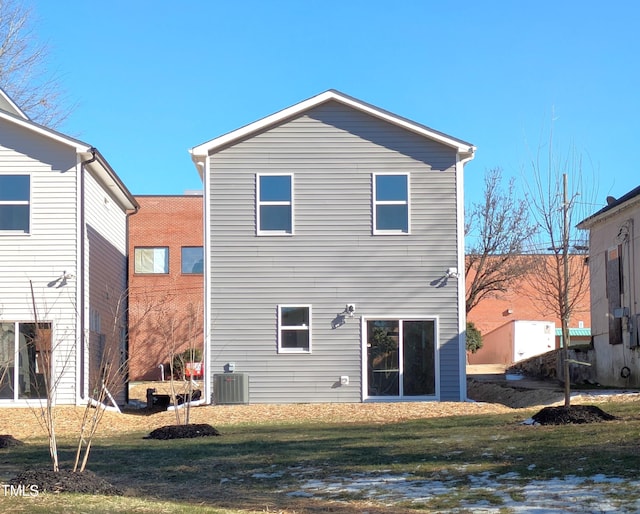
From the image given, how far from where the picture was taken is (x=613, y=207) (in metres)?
23.5

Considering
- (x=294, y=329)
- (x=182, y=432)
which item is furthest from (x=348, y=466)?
(x=294, y=329)

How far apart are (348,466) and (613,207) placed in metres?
15.3

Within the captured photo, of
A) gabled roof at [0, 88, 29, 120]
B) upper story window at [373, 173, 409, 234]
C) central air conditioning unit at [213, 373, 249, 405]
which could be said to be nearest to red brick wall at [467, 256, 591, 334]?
upper story window at [373, 173, 409, 234]

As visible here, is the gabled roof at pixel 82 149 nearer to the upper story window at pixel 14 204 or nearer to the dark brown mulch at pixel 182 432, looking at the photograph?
the upper story window at pixel 14 204

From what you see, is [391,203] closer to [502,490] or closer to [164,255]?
[502,490]

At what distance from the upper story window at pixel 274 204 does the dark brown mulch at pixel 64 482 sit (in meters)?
12.3

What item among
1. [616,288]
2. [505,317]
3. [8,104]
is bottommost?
[505,317]

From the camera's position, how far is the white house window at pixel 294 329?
2038cm

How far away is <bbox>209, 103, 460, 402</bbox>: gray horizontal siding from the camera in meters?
20.3

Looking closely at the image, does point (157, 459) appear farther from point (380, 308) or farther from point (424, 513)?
point (380, 308)

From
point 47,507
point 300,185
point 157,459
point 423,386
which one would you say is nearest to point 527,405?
point 423,386

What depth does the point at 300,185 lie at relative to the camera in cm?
2069

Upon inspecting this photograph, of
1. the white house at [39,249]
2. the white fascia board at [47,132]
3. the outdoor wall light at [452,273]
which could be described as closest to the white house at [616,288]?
the outdoor wall light at [452,273]

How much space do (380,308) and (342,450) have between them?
877cm
